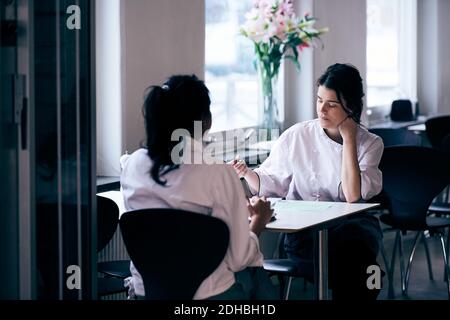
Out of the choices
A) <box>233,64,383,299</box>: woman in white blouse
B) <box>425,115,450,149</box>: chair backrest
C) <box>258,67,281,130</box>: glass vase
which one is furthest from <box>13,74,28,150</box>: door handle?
<box>425,115,450,149</box>: chair backrest

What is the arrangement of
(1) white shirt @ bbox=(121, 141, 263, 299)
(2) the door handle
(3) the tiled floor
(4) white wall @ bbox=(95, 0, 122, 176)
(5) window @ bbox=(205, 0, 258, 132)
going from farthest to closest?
(5) window @ bbox=(205, 0, 258, 132)
(3) the tiled floor
(4) white wall @ bbox=(95, 0, 122, 176)
(1) white shirt @ bbox=(121, 141, 263, 299)
(2) the door handle

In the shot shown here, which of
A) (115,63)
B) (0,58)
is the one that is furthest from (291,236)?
(0,58)

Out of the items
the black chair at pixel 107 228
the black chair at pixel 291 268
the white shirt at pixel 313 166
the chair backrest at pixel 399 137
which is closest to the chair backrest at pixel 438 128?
the chair backrest at pixel 399 137

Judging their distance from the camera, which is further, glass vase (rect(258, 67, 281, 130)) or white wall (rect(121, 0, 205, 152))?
glass vase (rect(258, 67, 281, 130))

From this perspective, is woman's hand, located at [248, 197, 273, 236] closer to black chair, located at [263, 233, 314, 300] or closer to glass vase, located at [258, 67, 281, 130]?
black chair, located at [263, 233, 314, 300]

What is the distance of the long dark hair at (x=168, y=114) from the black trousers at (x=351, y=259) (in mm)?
1142

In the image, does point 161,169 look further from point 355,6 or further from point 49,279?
point 355,6

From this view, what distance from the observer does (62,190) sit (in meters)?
2.12

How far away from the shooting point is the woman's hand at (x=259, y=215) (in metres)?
2.84

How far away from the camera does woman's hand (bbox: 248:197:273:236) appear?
112 inches

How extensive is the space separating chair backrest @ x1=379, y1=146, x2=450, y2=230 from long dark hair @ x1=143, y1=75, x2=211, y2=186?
6.97 feet

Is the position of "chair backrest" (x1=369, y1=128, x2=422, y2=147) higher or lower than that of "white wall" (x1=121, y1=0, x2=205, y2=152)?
lower

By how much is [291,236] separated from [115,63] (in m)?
1.15

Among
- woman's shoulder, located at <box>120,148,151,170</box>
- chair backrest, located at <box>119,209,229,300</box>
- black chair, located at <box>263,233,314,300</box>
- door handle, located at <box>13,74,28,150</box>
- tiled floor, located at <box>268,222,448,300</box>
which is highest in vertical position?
door handle, located at <box>13,74,28,150</box>
